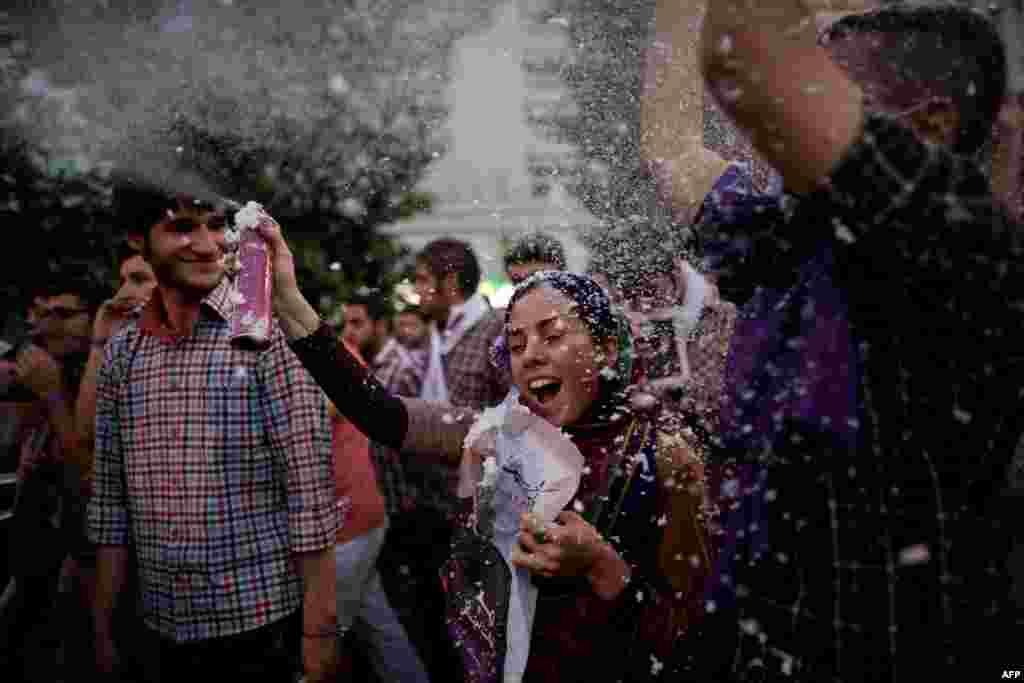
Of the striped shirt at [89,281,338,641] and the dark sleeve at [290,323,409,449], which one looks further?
the striped shirt at [89,281,338,641]

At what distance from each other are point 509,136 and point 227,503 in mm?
2442

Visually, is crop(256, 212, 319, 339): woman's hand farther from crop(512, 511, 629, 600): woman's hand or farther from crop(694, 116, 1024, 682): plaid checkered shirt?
crop(694, 116, 1024, 682): plaid checkered shirt

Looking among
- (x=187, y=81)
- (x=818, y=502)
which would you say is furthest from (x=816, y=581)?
(x=187, y=81)

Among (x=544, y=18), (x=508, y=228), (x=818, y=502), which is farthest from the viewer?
(x=508, y=228)

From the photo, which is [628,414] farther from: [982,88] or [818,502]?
[982,88]

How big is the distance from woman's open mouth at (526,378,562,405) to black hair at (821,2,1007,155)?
1081 millimetres

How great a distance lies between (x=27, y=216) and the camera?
5.69 m

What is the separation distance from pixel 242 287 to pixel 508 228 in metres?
2.25

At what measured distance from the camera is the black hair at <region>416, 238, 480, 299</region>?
15.0 feet

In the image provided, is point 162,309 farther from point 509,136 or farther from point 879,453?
point 879,453

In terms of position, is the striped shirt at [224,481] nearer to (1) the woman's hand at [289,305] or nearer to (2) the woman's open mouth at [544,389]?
(1) the woman's hand at [289,305]

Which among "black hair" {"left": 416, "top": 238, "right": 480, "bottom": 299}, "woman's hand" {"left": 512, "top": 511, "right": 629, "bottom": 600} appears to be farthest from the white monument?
"woman's hand" {"left": 512, "top": 511, "right": 629, "bottom": 600}

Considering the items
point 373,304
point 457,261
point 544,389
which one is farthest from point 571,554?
point 373,304

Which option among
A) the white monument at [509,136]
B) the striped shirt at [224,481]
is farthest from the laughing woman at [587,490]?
the striped shirt at [224,481]
